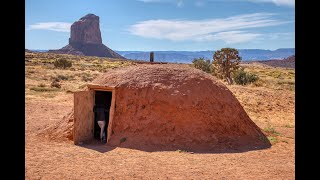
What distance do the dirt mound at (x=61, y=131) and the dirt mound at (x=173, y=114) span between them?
21 centimetres

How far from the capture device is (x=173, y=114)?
10203 mm

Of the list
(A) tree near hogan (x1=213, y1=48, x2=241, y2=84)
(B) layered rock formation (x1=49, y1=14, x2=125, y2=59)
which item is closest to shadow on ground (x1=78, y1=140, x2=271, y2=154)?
(A) tree near hogan (x1=213, y1=48, x2=241, y2=84)

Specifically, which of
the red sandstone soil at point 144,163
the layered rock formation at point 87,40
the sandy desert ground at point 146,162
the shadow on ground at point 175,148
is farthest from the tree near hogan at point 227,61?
the layered rock formation at point 87,40

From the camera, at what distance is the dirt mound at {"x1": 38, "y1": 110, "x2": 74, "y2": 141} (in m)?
10.5

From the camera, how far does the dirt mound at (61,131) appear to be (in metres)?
10.5

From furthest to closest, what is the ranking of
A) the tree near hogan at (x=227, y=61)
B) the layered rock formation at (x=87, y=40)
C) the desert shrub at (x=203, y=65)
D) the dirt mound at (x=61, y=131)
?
the layered rock formation at (x=87, y=40)
the desert shrub at (x=203, y=65)
the tree near hogan at (x=227, y=61)
the dirt mound at (x=61, y=131)

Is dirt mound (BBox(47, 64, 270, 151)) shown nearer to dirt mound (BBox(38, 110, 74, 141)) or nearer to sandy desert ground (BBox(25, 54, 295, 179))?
dirt mound (BBox(38, 110, 74, 141))

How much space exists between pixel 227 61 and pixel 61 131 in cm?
2415

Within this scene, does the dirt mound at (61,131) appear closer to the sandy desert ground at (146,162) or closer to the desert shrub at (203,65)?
the sandy desert ground at (146,162)

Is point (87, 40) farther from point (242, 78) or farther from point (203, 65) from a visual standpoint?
point (242, 78)
